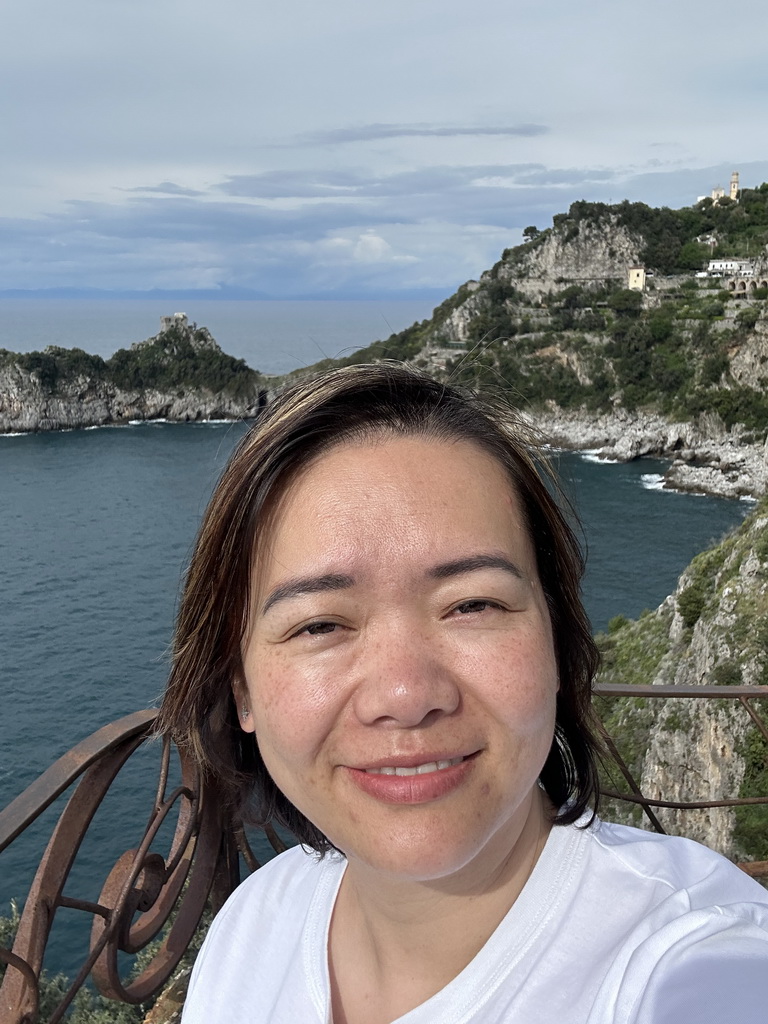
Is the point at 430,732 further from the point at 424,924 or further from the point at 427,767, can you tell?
the point at 424,924

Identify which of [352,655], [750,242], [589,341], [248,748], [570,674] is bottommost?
[248,748]

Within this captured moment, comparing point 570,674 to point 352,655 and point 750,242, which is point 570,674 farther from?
point 750,242

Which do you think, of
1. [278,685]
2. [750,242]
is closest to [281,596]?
[278,685]

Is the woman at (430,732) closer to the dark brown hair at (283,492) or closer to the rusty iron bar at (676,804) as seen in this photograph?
the dark brown hair at (283,492)

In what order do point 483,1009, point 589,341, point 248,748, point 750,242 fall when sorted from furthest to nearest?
1. point 750,242
2. point 589,341
3. point 248,748
4. point 483,1009

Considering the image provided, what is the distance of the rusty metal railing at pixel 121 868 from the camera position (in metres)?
1.43

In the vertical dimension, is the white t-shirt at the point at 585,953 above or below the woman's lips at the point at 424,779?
below

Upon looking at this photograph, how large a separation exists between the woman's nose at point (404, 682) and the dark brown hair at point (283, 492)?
0.81 feet

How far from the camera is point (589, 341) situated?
55094mm

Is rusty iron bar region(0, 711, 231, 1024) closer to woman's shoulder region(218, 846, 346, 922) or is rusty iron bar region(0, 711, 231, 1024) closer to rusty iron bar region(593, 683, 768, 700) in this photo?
woman's shoulder region(218, 846, 346, 922)

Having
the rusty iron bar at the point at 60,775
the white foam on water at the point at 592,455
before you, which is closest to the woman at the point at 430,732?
the rusty iron bar at the point at 60,775

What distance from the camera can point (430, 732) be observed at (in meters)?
0.90

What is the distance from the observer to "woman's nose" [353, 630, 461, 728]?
891 mm

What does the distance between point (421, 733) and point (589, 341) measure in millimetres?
57007
